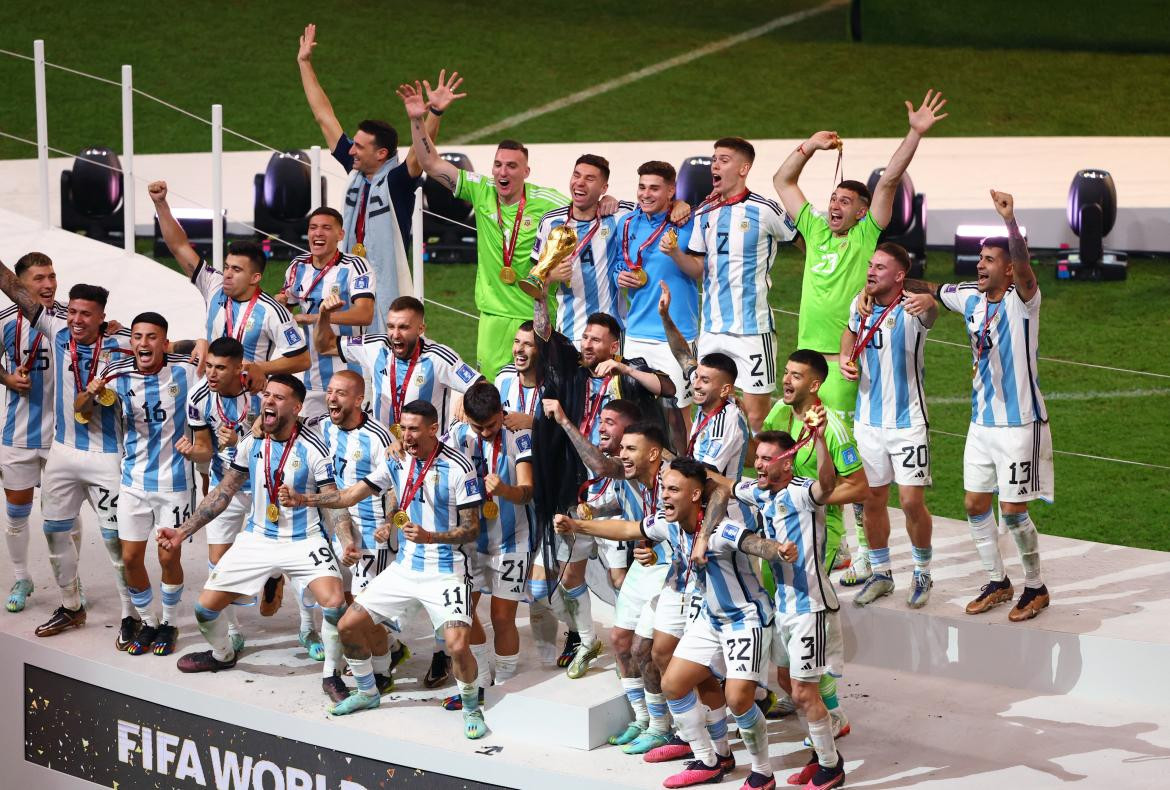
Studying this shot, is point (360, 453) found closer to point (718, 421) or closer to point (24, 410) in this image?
point (718, 421)

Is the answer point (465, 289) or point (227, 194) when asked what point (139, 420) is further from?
point (227, 194)

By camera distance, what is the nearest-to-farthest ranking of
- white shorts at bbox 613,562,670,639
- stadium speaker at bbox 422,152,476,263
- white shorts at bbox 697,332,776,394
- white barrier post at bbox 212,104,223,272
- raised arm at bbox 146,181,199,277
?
white shorts at bbox 613,562,670,639 < white shorts at bbox 697,332,776,394 < raised arm at bbox 146,181,199,277 < white barrier post at bbox 212,104,223,272 < stadium speaker at bbox 422,152,476,263

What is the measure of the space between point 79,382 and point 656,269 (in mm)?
2640

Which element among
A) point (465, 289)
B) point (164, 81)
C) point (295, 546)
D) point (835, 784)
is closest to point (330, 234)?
point (295, 546)

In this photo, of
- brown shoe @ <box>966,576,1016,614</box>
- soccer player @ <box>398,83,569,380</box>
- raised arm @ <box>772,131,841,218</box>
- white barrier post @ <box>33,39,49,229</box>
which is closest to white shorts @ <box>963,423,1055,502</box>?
brown shoe @ <box>966,576,1016,614</box>

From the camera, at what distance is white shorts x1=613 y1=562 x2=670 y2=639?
687 centimetres

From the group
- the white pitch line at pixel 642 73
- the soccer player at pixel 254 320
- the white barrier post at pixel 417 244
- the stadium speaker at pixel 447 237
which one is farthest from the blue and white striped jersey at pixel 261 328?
the white pitch line at pixel 642 73

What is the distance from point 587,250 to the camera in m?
7.96

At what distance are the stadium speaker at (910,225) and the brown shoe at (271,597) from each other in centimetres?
575

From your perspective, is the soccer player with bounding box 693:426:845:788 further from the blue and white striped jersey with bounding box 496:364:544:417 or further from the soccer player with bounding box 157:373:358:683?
the soccer player with bounding box 157:373:358:683

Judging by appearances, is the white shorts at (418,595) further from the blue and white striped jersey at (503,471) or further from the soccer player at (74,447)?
the soccer player at (74,447)

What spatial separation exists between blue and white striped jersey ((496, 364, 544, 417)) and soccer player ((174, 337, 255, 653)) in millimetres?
1135

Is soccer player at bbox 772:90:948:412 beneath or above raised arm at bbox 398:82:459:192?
beneath

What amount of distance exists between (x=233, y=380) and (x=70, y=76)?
1258cm
